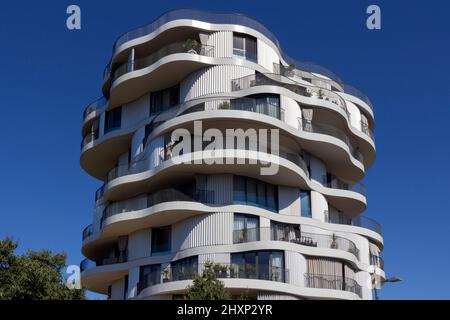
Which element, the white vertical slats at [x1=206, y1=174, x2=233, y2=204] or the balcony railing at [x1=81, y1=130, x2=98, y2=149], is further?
the balcony railing at [x1=81, y1=130, x2=98, y2=149]

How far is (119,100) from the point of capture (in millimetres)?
48406

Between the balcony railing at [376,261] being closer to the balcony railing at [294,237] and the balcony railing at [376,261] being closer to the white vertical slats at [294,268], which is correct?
the balcony railing at [294,237]

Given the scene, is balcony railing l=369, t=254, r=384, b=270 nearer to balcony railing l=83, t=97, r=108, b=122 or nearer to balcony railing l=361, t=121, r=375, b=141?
balcony railing l=361, t=121, r=375, b=141

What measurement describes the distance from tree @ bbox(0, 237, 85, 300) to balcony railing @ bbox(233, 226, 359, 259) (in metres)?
11.0

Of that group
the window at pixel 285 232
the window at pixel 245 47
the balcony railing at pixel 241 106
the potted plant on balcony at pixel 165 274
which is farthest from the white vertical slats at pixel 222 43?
the potted plant on balcony at pixel 165 274

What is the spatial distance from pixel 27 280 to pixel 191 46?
20.1 metres

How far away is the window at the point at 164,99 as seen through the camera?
1816 inches

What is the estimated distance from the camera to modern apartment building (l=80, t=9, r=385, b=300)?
131 feet

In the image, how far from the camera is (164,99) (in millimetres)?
46562

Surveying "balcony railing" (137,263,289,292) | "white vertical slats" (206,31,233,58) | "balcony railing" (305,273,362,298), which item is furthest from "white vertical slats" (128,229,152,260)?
"white vertical slats" (206,31,233,58)

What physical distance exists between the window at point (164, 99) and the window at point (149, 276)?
11.0 meters

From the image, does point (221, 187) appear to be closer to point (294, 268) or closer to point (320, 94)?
point (294, 268)

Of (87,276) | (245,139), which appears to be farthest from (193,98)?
(87,276)

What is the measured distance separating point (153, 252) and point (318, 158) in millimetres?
13287
